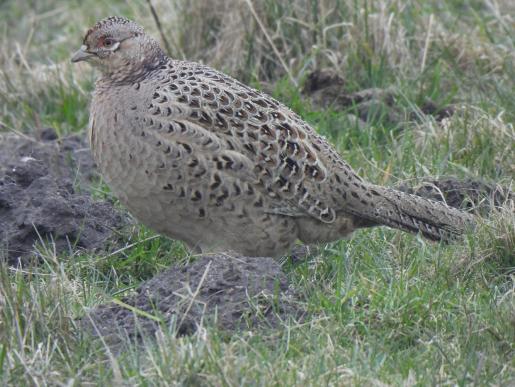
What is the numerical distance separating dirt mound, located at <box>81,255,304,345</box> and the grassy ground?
104mm

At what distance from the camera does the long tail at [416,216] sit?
557 cm

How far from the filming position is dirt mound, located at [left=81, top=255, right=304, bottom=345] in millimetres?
4402

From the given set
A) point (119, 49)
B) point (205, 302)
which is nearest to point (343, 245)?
point (205, 302)

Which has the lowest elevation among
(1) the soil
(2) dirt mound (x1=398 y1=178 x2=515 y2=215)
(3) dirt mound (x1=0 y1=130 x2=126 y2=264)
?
(2) dirt mound (x1=398 y1=178 x2=515 y2=215)

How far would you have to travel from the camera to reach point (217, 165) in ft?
17.3

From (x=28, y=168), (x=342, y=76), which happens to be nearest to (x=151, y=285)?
(x=28, y=168)

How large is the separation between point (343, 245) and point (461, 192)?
86cm

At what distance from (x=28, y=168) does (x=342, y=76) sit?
2.50 metres

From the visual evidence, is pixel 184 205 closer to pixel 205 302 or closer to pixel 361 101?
pixel 205 302

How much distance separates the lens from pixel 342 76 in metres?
7.66

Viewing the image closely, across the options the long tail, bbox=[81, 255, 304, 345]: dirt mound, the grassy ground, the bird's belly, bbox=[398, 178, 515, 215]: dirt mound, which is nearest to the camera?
the grassy ground

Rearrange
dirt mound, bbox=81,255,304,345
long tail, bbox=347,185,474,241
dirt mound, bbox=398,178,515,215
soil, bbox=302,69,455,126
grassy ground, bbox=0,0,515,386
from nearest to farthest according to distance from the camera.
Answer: grassy ground, bbox=0,0,515,386, dirt mound, bbox=81,255,304,345, long tail, bbox=347,185,474,241, dirt mound, bbox=398,178,515,215, soil, bbox=302,69,455,126

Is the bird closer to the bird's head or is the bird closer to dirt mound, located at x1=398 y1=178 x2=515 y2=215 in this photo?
the bird's head

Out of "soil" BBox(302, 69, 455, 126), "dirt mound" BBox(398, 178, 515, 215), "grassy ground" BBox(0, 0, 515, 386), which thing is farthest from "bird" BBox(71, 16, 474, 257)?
"soil" BBox(302, 69, 455, 126)
